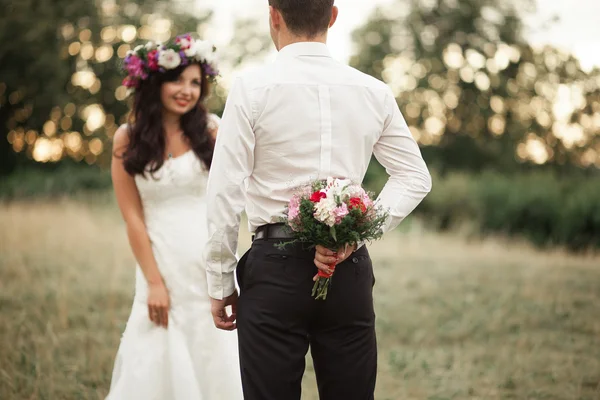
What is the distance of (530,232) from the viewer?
16.5 metres

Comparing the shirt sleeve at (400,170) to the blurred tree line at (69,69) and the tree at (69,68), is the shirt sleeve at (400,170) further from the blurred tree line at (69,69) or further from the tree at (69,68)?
the tree at (69,68)

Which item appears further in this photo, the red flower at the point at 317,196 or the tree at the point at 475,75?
the tree at the point at 475,75

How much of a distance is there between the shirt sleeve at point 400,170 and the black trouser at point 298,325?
0.25 m

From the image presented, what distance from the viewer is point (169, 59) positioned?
407 centimetres

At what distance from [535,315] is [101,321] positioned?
199 inches

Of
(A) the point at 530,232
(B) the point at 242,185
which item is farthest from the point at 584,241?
(B) the point at 242,185

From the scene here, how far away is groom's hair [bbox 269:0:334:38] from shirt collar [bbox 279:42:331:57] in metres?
0.04

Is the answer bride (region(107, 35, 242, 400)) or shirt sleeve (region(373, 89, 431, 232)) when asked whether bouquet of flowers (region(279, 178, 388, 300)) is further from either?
bride (region(107, 35, 242, 400))

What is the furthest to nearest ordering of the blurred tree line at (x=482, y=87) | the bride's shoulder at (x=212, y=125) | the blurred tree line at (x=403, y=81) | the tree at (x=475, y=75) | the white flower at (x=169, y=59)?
the tree at (x=475, y=75) < the blurred tree line at (x=482, y=87) < the blurred tree line at (x=403, y=81) < the bride's shoulder at (x=212, y=125) < the white flower at (x=169, y=59)

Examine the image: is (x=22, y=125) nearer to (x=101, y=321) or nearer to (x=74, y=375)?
(x=101, y=321)

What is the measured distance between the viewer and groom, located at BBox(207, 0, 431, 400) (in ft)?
8.08

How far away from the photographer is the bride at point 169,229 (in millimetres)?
3822

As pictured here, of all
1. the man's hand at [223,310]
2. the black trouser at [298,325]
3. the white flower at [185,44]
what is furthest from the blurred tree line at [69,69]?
the black trouser at [298,325]

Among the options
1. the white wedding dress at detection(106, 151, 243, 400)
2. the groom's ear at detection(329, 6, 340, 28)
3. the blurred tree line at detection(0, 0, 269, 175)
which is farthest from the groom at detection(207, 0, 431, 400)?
the blurred tree line at detection(0, 0, 269, 175)
